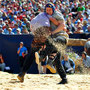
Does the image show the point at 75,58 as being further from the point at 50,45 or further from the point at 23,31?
the point at 50,45

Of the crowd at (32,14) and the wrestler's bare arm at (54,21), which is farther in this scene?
the crowd at (32,14)

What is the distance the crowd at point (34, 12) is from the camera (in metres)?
12.6

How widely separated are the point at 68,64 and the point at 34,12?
25.2 feet

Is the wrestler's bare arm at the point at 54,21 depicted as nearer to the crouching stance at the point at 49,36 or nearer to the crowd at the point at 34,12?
the crouching stance at the point at 49,36

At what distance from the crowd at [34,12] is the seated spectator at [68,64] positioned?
2687mm

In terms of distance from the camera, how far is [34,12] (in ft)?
53.0

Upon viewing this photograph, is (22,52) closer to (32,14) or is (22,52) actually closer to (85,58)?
(85,58)

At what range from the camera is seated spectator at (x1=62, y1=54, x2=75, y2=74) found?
29.1ft

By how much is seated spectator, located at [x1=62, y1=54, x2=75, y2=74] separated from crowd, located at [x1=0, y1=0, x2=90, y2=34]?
2687 millimetres

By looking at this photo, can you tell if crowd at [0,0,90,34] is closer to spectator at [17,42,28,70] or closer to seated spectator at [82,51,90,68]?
Answer: spectator at [17,42,28,70]

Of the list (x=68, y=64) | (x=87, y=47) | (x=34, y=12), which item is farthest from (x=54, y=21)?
(x=34, y=12)

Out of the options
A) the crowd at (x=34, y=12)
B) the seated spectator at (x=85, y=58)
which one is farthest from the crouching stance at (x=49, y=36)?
the crowd at (x=34, y=12)

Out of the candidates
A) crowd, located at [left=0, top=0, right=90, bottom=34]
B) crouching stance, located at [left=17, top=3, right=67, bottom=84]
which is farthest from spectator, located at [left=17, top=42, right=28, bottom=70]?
crouching stance, located at [left=17, top=3, right=67, bottom=84]

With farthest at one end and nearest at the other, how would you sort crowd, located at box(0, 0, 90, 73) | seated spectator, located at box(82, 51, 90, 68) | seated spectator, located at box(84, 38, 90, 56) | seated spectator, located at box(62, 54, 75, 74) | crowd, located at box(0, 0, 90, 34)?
crowd, located at box(0, 0, 90, 34) → crowd, located at box(0, 0, 90, 73) → seated spectator, located at box(84, 38, 90, 56) → seated spectator, located at box(82, 51, 90, 68) → seated spectator, located at box(62, 54, 75, 74)
